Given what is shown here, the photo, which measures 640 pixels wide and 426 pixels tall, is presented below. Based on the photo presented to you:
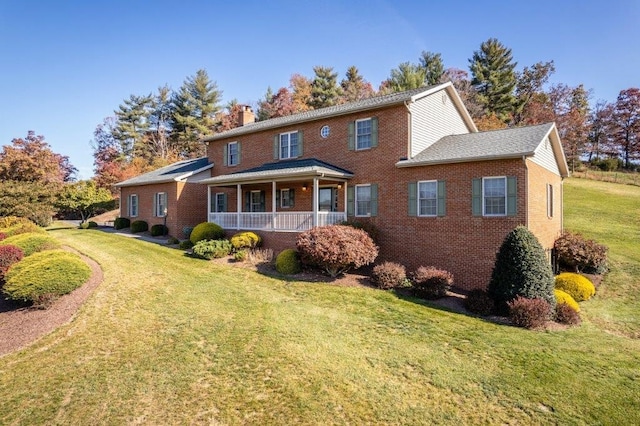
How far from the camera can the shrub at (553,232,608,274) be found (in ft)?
52.4

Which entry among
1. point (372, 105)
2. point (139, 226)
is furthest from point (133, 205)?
point (372, 105)

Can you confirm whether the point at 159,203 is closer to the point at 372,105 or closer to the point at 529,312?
the point at 372,105

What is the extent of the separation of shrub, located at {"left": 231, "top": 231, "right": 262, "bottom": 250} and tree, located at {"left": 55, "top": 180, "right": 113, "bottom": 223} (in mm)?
18541

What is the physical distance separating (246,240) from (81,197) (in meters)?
19.2

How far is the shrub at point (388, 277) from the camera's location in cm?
1242

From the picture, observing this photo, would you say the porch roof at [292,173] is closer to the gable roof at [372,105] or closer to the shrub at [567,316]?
the gable roof at [372,105]

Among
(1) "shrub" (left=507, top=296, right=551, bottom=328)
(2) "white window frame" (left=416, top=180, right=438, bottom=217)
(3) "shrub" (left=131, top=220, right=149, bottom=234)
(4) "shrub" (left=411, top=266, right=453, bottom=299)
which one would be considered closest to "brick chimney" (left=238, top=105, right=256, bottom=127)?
(3) "shrub" (left=131, top=220, right=149, bottom=234)

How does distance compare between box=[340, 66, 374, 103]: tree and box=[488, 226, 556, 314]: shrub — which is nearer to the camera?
box=[488, 226, 556, 314]: shrub

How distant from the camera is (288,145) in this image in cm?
2011

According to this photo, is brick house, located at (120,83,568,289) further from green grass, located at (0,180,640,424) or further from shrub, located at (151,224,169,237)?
shrub, located at (151,224,169,237)

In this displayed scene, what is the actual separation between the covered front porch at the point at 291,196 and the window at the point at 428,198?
141 inches

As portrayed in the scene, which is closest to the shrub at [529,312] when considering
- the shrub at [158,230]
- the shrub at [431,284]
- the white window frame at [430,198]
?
the shrub at [431,284]

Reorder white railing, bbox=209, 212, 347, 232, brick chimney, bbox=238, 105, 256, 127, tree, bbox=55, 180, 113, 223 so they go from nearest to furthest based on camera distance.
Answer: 1. white railing, bbox=209, 212, 347, 232
2. brick chimney, bbox=238, 105, 256, 127
3. tree, bbox=55, 180, 113, 223

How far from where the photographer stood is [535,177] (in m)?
14.0
